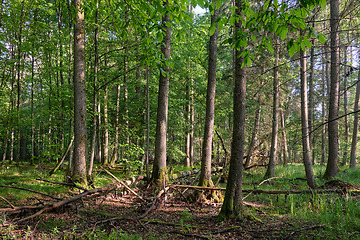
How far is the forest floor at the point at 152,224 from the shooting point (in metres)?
3.96

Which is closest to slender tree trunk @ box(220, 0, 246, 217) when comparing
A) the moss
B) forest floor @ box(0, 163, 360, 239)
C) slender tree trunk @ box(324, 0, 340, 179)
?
forest floor @ box(0, 163, 360, 239)

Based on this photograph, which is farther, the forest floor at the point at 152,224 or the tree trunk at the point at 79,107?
the tree trunk at the point at 79,107

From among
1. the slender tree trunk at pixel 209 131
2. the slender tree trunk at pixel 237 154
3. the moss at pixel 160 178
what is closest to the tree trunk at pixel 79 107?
the moss at pixel 160 178

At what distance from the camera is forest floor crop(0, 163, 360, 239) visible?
3.96 m

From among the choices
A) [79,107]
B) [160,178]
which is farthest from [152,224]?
[79,107]

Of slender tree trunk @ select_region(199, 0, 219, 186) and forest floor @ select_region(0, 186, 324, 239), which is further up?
slender tree trunk @ select_region(199, 0, 219, 186)

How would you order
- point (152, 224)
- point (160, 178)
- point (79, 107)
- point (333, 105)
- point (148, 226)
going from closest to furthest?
point (148, 226)
point (152, 224)
point (79, 107)
point (160, 178)
point (333, 105)

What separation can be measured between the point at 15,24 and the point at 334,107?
1693 centimetres

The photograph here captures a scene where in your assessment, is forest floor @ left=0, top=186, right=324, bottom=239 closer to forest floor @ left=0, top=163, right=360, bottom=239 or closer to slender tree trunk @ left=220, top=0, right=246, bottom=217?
forest floor @ left=0, top=163, right=360, bottom=239

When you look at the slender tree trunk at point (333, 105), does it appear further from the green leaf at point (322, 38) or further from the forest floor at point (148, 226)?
the green leaf at point (322, 38)

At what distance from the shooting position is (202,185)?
7266mm

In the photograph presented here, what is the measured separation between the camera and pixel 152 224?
4.95 meters

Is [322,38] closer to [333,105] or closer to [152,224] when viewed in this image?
[152,224]

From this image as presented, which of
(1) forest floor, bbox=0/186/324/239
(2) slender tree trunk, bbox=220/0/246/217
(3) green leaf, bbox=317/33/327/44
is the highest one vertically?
(3) green leaf, bbox=317/33/327/44
